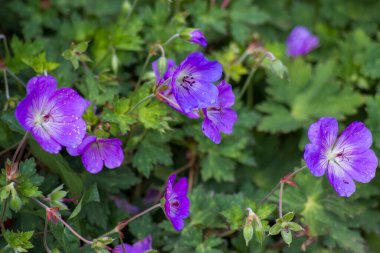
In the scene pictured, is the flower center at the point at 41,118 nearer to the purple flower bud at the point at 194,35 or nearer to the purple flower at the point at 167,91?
the purple flower at the point at 167,91

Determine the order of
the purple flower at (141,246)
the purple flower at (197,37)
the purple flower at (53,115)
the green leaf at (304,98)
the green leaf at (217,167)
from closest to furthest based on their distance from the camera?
1. the purple flower at (53,115)
2. the purple flower at (197,37)
3. the purple flower at (141,246)
4. the green leaf at (217,167)
5. the green leaf at (304,98)

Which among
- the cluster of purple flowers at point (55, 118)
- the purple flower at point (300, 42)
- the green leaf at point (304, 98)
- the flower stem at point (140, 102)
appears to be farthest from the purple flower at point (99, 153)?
the purple flower at point (300, 42)

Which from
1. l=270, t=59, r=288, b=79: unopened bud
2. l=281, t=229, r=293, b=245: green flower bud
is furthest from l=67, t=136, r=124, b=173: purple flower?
l=270, t=59, r=288, b=79: unopened bud

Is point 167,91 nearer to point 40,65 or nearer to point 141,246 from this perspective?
point 40,65

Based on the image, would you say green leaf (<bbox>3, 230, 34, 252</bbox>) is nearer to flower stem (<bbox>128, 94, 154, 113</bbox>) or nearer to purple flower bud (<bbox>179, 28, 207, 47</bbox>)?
flower stem (<bbox>128, 94, 154, 113</bbox>)

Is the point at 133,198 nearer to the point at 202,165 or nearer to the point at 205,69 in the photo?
the point at 202,165

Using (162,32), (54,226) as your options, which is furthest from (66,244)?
(162,32)

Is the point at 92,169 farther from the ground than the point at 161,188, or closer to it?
farther from the ground
